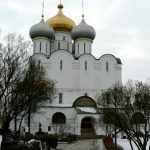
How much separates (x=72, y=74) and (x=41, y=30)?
8.86 m

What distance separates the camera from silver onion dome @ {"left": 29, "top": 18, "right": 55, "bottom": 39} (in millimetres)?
54322

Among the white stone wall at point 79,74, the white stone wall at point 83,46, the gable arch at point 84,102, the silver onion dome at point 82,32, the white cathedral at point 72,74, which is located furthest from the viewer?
the white stone wall at point 83,46

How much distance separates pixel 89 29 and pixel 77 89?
34.2ft

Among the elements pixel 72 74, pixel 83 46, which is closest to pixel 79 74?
pixel 72 74

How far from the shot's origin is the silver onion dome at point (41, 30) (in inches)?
2139

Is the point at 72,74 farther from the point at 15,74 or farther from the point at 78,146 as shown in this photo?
the point at 15,74

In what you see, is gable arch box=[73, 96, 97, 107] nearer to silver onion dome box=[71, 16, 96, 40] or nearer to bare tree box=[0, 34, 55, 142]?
silver onion dome box=[71, 16, 96, 40]

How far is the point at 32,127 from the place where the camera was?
47969 millimetres

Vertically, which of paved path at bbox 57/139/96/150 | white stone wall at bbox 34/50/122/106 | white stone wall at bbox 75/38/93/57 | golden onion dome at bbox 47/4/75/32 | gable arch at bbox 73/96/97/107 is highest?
golden onion dome at bbox 47/4/75/32

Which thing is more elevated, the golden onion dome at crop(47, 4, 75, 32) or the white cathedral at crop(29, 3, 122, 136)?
the golden onion dome at crop(47, 4, 75, 32)

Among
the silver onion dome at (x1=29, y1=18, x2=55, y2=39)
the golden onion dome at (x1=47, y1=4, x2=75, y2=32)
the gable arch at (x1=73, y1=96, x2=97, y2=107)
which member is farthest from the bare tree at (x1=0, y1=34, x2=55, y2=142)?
the golden onion dome at (x1=47, y1=4, x2=75, y2=32)

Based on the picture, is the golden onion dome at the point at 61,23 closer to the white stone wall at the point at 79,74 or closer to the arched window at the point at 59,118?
the white stone wall at the point at 79,74

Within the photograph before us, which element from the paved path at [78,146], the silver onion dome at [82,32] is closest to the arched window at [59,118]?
the silver onion dome at [82,32]

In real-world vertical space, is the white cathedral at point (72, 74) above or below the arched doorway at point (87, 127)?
above
